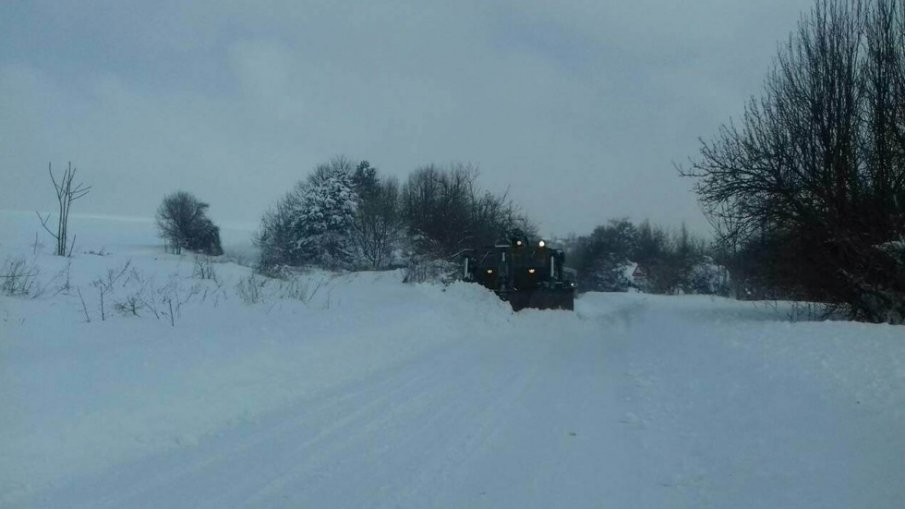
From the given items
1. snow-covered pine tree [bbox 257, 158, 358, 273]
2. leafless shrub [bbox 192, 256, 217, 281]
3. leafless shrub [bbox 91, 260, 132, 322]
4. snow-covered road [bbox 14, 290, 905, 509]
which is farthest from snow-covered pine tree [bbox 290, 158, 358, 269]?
snow-covered road [bbox 14, 290, 905, 509]

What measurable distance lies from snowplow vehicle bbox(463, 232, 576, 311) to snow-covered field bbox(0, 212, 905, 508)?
1191 cm

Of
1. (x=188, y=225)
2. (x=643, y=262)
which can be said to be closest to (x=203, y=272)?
(x=188, y=225)

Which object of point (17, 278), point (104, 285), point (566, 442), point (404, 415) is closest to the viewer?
point (566, 442)

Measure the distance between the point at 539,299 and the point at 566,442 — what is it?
19.6m

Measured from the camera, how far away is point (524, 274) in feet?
92.1

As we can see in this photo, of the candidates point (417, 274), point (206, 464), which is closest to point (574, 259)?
point (417, 274)

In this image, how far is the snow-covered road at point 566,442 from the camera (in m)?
5.43

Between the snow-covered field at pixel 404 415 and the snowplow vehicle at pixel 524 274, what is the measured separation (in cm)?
1191

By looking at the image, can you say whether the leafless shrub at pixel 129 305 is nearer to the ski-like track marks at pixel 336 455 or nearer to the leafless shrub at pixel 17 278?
the leafless shrub at pixel 17 278

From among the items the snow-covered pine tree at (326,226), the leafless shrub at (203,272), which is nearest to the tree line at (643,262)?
the snow-covered pine tree at (326,226)

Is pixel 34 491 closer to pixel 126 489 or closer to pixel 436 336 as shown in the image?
pixel 126 489

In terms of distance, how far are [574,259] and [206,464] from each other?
73576mm

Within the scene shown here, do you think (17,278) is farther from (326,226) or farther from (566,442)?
(326,226)

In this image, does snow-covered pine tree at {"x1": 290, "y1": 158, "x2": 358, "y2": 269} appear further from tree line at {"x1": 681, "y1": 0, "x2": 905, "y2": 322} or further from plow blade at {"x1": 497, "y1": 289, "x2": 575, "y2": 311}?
tree line at {"x1": 681, "y1": 0, "x2": 905, "y2": 322}
